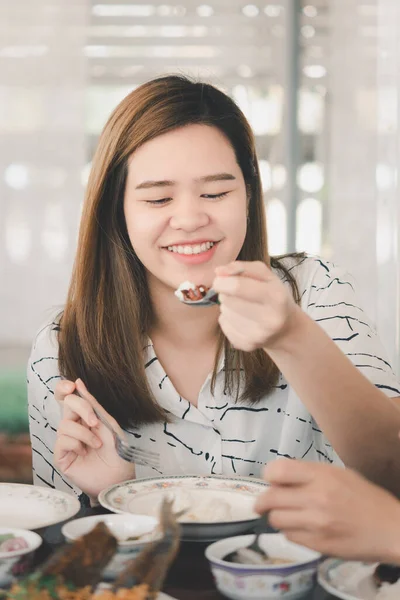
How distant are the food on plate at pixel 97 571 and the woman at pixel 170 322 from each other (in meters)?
0.57

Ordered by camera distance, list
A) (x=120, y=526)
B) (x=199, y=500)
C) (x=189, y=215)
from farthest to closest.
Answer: (x=189, y=215) → (x=199, y=500) → (x=120, y=526)

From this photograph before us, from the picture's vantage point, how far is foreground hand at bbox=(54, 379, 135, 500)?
4.57 ft

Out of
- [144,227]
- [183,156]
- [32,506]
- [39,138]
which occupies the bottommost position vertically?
[32,506]

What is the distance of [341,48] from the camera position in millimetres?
4434

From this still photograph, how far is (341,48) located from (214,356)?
320 centimetres

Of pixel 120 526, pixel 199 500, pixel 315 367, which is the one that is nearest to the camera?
pixel 120 526

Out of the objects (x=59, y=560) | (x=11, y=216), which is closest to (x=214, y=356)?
(x=59, y=560)

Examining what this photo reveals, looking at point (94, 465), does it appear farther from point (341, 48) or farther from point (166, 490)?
point (341, 48)

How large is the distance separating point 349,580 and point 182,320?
0.91 meters

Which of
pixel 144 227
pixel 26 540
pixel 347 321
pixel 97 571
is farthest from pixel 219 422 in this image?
pixel 97 571

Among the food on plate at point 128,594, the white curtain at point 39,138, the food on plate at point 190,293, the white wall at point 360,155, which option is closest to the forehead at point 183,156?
the food on plate at point 190,293

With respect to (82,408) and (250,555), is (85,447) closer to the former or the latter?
(82,408)

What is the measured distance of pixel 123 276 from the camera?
5.67ft

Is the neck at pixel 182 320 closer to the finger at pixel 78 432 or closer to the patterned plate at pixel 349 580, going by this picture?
the finger at pixel 78 432
